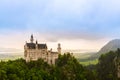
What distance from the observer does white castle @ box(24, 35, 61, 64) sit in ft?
624

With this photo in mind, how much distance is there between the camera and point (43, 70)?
18338 cm

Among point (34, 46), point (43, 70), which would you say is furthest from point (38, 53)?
point (43, 70)

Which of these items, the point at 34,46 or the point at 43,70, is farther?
the point at 34,46

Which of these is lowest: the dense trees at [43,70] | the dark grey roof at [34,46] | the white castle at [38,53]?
the dense trees at [43,70]

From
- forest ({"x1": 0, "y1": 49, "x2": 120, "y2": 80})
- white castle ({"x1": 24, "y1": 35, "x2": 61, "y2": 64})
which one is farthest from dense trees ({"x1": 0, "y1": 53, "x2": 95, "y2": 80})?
white castle ({"x1": 24, "y1": 35, "x2": 61, "y2": 64})

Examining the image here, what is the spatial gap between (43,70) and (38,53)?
12.9 meters

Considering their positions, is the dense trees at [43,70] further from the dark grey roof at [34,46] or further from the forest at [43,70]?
the dark grey roof at [34,46]

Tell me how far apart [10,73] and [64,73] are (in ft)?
109

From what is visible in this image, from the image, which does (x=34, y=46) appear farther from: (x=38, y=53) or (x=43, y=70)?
(x=43, y=70)

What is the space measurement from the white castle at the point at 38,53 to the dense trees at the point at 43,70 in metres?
3.38

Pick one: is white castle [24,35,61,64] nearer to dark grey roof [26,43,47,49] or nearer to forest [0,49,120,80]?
dark grey roof [26,43,47,49]

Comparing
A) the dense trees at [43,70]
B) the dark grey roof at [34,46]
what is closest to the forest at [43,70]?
the dense trees at [43,70]

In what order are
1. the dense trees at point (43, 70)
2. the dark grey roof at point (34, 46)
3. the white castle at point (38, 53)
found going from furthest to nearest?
the dark grey roof at point (34, 46) < the white castle at point (38, 53) < the dense trees at point (43, 70)

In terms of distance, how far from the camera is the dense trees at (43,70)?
172875 mm
